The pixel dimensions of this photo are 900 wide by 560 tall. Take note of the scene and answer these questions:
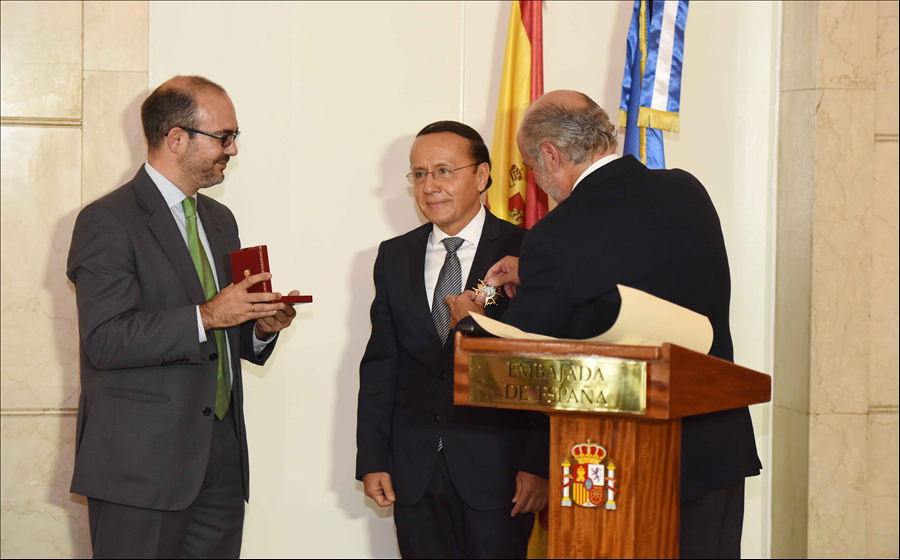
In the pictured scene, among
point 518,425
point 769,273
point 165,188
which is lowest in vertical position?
point 518,425

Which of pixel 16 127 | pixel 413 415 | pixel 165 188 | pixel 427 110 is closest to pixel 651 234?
pixel 413 415

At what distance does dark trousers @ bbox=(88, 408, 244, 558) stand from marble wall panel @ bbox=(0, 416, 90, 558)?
1.09 meters

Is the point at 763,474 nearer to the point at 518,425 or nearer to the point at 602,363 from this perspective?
the point at 518,425

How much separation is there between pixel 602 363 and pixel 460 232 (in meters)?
1.58

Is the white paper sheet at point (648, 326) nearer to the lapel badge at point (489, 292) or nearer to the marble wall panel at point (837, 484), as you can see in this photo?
the lapel badge at point (489, 292)

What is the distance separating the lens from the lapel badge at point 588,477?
4.97ft

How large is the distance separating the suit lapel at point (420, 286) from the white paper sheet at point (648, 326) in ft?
4.02

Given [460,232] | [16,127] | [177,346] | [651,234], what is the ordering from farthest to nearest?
[16,127] < [460,232] < [177,346] < [651,234]

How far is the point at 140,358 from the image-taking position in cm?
239

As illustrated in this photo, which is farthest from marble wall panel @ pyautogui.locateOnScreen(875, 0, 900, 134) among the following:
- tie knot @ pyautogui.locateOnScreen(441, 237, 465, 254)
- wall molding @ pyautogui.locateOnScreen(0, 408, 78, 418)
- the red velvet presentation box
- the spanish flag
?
wall molding @ pyautogui.locateOnScreen(0, 408, 78, 418)

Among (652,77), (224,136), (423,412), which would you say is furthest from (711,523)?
(652,77)

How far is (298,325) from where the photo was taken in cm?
369

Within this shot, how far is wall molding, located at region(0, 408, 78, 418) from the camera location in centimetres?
347

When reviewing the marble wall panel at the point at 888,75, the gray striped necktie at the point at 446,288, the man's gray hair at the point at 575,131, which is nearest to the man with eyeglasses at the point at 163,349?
the gray striped necktie at the point at 446,288
